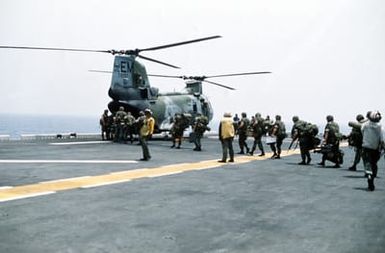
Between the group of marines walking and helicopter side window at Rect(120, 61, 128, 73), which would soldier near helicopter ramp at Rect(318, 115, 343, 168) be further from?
helicopter side window at Rect(120, 61, 128, 73)

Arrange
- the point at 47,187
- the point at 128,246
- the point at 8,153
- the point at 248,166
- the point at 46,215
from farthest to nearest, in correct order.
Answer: the point at 8,153 < the point at 248,166 < the point at 47,187 < the point at 46,215 < the point at 128,246

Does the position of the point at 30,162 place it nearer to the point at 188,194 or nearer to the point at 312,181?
the point at 188,194

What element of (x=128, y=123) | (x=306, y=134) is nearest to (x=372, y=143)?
(x=306, y=134)

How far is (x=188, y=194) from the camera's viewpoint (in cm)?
997

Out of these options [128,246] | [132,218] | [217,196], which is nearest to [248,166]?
[217,196]

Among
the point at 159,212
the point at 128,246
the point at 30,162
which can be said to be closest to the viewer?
the point at 128,246

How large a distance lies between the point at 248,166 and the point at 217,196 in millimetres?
6505

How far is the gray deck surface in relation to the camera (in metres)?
6.06

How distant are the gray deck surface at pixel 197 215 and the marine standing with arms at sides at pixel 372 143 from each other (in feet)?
1.89

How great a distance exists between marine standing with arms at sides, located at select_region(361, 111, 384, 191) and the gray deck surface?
577 mm

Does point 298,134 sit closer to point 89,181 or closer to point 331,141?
point 331,141

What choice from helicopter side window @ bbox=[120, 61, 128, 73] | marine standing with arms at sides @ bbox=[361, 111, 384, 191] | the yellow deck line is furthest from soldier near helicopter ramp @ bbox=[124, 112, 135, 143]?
marine standing with arms at sides @ bbox=[361, 111, 384, 191]

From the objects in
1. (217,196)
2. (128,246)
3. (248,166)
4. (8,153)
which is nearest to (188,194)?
(217,196)

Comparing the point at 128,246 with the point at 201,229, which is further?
the point at 201,229
